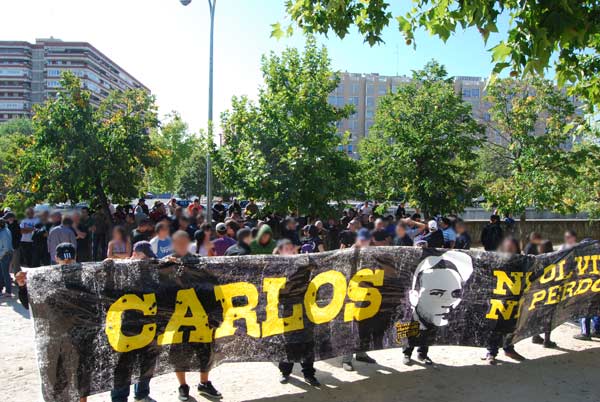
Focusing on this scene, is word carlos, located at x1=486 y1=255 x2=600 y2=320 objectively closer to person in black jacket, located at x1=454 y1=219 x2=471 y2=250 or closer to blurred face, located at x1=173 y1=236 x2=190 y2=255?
person in black jacket, located at x1=454 y1=219 x2=471 y2=250

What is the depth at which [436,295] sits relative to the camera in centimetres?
621

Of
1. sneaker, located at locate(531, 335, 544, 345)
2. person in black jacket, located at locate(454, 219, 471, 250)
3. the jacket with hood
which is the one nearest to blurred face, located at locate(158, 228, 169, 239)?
the jacket with hood

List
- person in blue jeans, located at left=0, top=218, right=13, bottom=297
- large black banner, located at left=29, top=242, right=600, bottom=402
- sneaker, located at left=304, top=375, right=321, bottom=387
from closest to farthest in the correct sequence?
large black banner, located at left=29, top=242, right=600, bottom=402
sneaker, located at left=304, top=375, right=321, bottom=387
person in blue jeans, located at left=0, top=218, right=13, bottom=297

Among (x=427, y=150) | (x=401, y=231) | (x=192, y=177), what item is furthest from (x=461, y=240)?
(x=192, y=177)

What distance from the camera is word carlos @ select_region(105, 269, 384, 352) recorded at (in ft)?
16.0

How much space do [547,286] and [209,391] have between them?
189 inches

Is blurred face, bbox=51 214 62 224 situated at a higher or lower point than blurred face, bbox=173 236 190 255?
lower

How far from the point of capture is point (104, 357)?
15.4 feet

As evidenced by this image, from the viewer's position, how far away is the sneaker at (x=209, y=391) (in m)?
5.40

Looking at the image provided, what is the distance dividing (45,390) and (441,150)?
16300 mm

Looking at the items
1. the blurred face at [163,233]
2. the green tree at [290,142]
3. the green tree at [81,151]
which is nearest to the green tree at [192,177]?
the green tree at [81,151]

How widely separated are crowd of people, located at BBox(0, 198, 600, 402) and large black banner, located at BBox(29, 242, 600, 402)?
267 mm

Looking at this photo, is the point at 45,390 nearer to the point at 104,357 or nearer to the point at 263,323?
the point at 104,357

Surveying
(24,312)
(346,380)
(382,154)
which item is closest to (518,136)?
(382,154)
